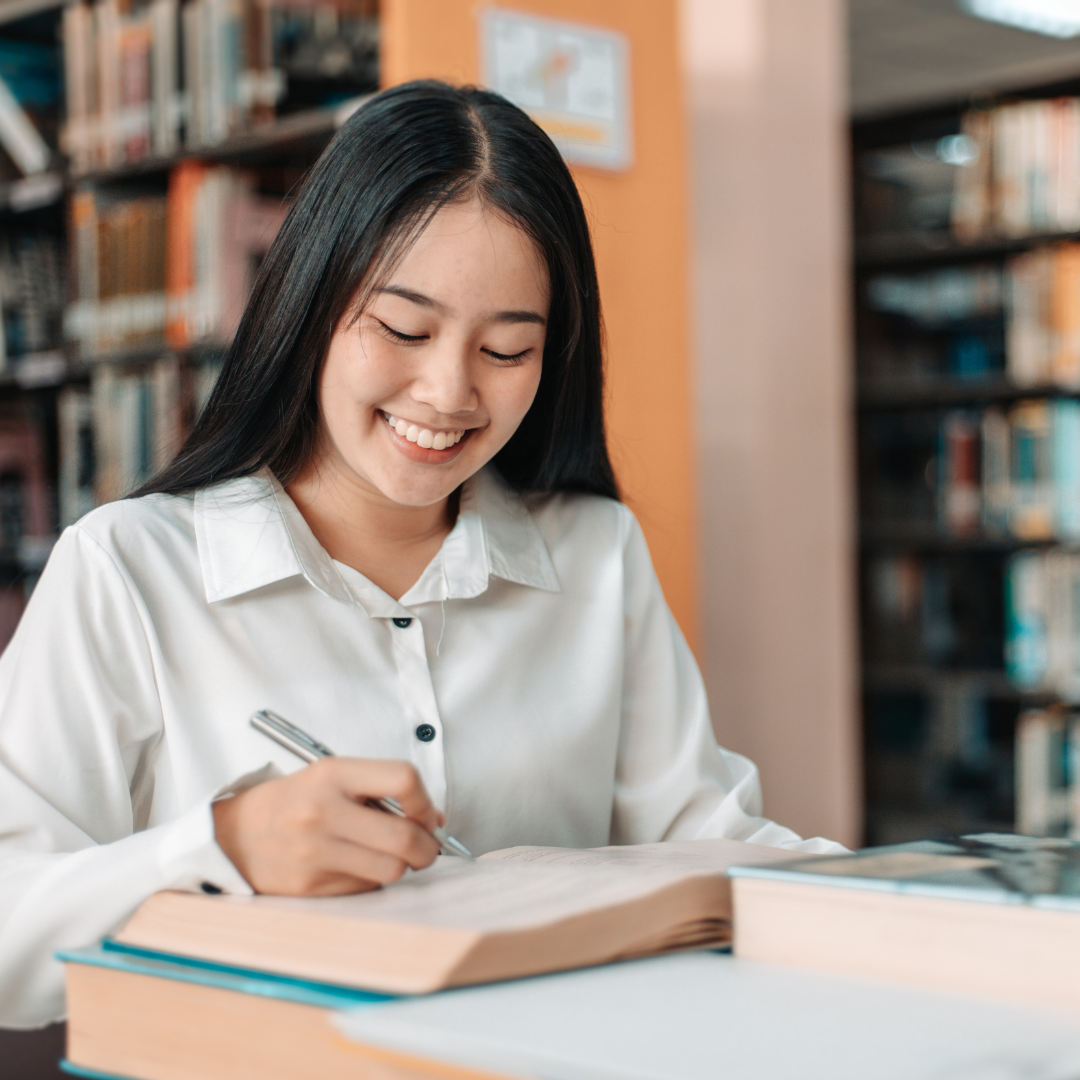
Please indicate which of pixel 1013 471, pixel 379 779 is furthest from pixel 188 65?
pixel 379 779

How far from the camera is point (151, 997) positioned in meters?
0.60

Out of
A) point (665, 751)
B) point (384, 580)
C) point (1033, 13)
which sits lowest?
point (665, 751)

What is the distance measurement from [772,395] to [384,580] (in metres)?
1.98

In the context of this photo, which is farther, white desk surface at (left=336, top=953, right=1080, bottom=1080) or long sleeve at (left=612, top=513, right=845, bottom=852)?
long sleeve at (left=612, top=513, right=845, bottom=852)

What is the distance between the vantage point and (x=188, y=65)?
252 cm

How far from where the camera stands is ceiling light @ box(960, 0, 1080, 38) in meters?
5.44

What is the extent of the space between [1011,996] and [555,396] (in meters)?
0.72

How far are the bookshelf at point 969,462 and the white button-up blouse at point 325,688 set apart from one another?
225cm

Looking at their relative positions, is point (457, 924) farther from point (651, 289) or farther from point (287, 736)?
point (651, 289)

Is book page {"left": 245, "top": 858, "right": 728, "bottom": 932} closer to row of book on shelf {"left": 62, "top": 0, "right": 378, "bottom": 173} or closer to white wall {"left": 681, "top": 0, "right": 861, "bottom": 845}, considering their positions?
row of book on shelf {"left": 62, "top": 0, "right": 378, "bottom": 173}

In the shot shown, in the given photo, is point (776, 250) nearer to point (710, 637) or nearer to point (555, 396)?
point (710, 637)

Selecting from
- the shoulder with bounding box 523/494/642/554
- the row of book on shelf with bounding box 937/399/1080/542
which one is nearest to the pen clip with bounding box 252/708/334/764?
the shoulder with bounding box 523/494/642/554

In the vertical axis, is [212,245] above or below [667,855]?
above

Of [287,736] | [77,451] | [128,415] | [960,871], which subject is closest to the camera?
[960,871]
